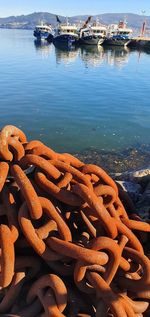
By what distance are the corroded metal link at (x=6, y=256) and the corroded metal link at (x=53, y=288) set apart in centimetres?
21

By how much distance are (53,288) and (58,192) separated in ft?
2.21

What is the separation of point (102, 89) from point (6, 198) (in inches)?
821

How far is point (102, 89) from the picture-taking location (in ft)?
74.2

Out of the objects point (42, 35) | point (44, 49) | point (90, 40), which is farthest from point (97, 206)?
point (42, 35)

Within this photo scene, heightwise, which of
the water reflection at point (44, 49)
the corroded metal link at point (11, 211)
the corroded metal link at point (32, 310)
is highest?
the corroded metal link at point (11, 211)

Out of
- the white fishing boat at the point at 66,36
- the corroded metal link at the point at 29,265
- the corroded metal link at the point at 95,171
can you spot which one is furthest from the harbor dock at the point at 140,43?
the corroded metal link at the point at 29,265

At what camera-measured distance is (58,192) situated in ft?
8.09

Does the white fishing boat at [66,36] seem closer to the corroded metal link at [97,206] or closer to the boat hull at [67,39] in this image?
the boat hull at [67,39]

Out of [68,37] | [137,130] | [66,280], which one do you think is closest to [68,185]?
[66,280]

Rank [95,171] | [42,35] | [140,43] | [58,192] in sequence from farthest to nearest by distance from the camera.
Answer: [42,35] < [140,43] < [95,171] < [58,192]

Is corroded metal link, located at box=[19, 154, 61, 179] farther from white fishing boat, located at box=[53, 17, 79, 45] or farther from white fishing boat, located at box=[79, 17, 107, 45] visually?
white fishing boat, located at box=[79, 17, 107, 45]

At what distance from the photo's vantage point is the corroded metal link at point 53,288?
231 centimetres

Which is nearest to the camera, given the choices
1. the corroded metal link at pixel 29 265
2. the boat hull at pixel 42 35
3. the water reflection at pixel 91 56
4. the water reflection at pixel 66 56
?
the corroded metal link at pixel 29 265

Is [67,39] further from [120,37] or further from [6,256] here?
[6,256]
